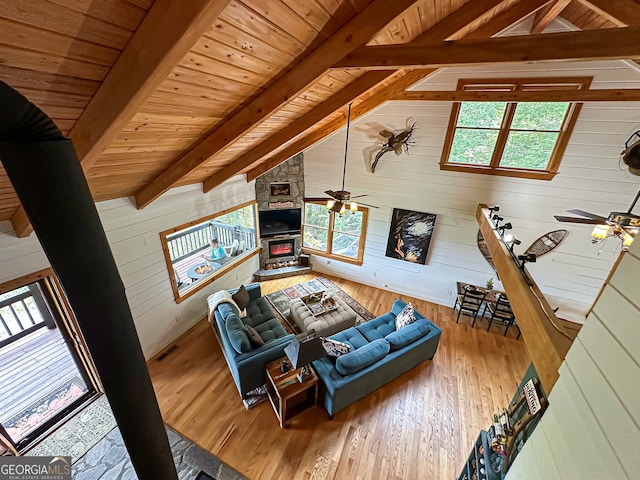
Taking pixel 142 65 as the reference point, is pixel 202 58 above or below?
above

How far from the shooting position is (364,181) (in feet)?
19.0

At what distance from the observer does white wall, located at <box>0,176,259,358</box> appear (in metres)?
2.75

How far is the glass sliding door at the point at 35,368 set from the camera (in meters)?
3.16

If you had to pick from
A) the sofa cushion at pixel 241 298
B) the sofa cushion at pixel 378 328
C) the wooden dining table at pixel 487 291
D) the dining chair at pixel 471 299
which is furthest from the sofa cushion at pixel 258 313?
the wooden dining table at pixel 487 291

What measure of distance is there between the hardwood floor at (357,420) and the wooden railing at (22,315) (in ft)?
7.59

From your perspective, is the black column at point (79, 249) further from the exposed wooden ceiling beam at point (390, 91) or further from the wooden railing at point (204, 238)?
the wooden railing at point (204, 238)

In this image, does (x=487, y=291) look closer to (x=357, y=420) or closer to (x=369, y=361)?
(x=369, y=361)

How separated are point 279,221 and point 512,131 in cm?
509

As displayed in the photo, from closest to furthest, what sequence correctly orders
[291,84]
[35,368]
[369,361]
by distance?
[291,84] → [369,361] → [35,368]

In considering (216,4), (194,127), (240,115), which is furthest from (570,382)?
(194,127)

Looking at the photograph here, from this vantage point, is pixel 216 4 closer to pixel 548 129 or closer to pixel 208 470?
pixel 208 470

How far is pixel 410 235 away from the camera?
5.68 m

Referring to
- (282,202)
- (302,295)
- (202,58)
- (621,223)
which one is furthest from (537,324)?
(282,202)

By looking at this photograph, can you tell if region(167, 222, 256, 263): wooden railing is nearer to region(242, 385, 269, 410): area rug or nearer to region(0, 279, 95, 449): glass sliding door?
region(0, 279, 95, 449): glass sliding door
